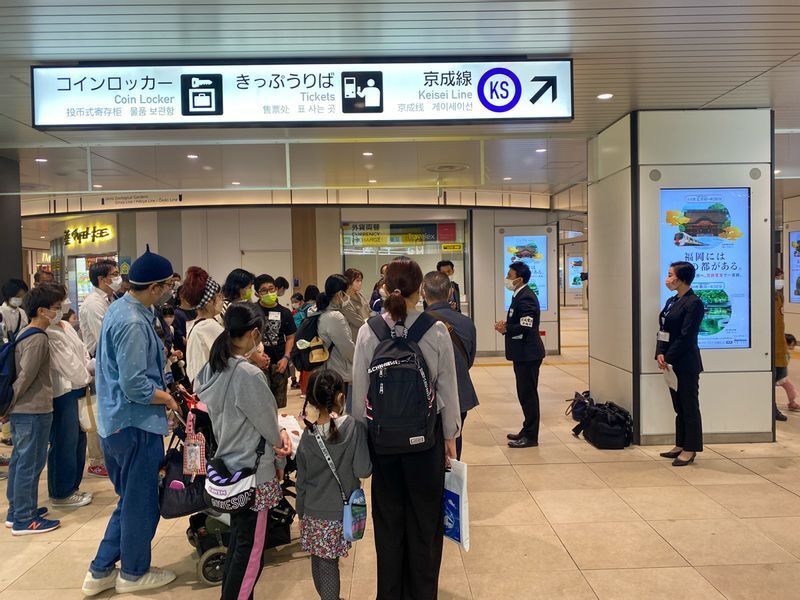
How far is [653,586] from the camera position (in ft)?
9.46

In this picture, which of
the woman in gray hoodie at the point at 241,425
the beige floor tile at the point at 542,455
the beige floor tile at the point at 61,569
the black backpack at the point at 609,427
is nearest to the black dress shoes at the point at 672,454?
the black backpack at the point at 609,427

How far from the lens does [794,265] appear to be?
468 inches

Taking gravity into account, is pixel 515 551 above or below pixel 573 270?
below

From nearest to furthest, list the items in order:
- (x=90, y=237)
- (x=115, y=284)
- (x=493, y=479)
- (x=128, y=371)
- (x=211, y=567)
Result: (x=128, y=371) → (x=211, y=567) → (x=493, y=479) → (x=115, y=284) → (x=90, y=237)

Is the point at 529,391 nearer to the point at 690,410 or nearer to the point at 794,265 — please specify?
the point at 690,410

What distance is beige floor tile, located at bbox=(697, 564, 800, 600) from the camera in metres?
2.79

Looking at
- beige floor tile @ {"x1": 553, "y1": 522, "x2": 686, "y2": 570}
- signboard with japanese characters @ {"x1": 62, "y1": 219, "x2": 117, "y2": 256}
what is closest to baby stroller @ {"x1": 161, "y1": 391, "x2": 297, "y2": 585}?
beige floor tile @ {"x1": 553, "y1": 522, "x2": 686, "y2": 570}

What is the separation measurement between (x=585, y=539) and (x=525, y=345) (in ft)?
6.79

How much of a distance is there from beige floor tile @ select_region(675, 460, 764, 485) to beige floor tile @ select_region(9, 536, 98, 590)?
14.3 feet

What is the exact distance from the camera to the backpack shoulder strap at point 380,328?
2496 mm

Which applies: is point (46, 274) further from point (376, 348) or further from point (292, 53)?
point (376, 348)

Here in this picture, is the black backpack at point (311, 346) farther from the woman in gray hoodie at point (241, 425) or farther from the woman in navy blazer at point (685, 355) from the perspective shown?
the woman in navy blazer at point (685, 355)

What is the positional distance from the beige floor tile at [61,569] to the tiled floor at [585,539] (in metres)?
0.01

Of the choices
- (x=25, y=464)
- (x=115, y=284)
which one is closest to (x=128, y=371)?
(x=25, y=464)
